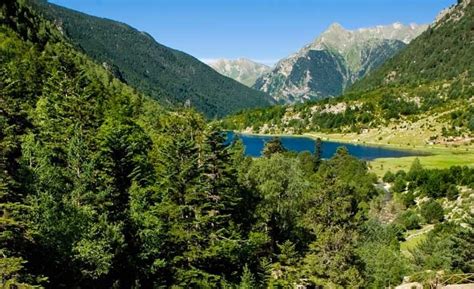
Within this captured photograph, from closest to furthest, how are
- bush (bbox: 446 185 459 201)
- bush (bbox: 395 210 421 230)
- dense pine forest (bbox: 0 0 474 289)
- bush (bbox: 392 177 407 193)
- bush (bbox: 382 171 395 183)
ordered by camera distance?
dense pine forest (bbox: 0 0 474 289), bush (bbox: 395 210 421 230), bush (bbox: 446 185 459 201), bush (bbox: 392 177 407 193), bush (bbox: 382 171 395 183)

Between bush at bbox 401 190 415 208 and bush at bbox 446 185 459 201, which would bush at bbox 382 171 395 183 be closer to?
bush at bbox 401 190 415 208

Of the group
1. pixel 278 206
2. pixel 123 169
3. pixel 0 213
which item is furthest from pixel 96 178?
pixel 278 206

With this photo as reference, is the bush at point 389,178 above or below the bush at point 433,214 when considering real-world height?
above

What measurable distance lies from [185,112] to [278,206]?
→ 60.1ft

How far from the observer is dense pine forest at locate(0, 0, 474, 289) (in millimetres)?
32031

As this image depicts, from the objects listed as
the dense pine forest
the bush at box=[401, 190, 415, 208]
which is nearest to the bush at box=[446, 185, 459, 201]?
the bush at box=[401, 190, 415, 208]

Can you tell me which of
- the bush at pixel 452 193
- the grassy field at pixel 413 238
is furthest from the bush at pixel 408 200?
the grassy field at pixel 413 238

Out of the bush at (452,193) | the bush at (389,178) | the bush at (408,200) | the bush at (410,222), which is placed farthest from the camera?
the bush at (389,178)

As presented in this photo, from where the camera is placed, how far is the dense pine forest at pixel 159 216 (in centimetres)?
3203

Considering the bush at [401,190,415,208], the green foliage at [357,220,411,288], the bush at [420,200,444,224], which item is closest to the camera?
the green foliage at [357,220,411,288]

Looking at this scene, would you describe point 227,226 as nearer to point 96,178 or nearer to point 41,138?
point 96,178

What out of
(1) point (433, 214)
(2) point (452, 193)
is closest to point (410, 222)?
(1) point (433, 214)

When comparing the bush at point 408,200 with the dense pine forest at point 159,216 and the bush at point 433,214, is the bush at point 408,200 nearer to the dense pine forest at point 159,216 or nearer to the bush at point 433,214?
the bush at point 433,214

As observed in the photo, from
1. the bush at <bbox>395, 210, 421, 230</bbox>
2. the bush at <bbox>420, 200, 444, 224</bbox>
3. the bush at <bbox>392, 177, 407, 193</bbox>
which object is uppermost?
the bush at <bbox>392, 177, 407, 193</bbox>
